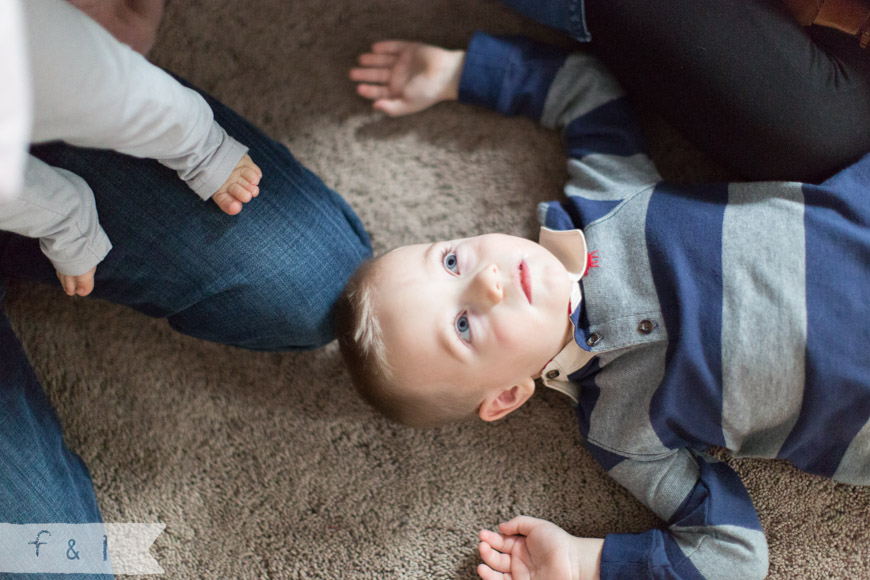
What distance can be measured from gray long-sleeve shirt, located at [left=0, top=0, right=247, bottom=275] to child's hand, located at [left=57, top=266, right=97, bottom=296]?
0.03 feet

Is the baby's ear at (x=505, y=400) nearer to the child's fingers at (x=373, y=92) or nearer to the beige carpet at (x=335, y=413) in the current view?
the beige carpet at (x=335, y=413)

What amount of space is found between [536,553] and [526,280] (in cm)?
40

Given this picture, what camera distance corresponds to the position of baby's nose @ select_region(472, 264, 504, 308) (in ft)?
2.52

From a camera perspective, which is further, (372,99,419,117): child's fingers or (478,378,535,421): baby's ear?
(372,99,419,117): child's fingers

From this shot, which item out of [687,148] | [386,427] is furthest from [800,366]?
[386,427]

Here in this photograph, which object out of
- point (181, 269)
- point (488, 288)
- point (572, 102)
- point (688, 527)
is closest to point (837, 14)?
point (572, 102)

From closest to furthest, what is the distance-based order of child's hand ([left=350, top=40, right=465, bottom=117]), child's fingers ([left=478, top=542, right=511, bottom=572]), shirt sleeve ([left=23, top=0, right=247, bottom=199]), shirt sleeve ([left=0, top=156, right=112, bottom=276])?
shirt sleeve ([left=23, top=0, right=247, bottom=199]), shirt sleeve ([left=0, top=156, right=112, bottom=276]), child's fingers ([left=478, top=542, right=511, bottom=572]), child's hand ([left=350, top=40, right=465, bottom=117])

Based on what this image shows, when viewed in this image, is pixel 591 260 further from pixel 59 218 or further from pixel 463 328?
pixel 59 218

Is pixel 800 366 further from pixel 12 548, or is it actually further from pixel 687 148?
pixel 12 548

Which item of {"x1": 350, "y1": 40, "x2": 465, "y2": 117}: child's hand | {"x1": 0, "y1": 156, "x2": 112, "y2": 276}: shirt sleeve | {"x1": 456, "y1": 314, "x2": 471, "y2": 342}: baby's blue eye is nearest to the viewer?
{"x1": 0, "y1": 156, "x2": 112, "y2": 276}: shirt sleeve

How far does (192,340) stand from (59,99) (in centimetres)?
Result: 53

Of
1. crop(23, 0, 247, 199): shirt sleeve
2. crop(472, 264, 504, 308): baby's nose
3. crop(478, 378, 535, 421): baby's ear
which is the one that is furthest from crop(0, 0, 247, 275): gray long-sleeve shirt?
crop(478, 378, 535, 421): baby's ear

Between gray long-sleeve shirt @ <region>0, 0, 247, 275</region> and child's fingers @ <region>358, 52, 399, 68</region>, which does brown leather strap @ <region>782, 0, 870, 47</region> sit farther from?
gray long-sleeve shirt @ <region>0, 0, 247, 275</region>

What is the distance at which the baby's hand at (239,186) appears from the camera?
816 millimetres
